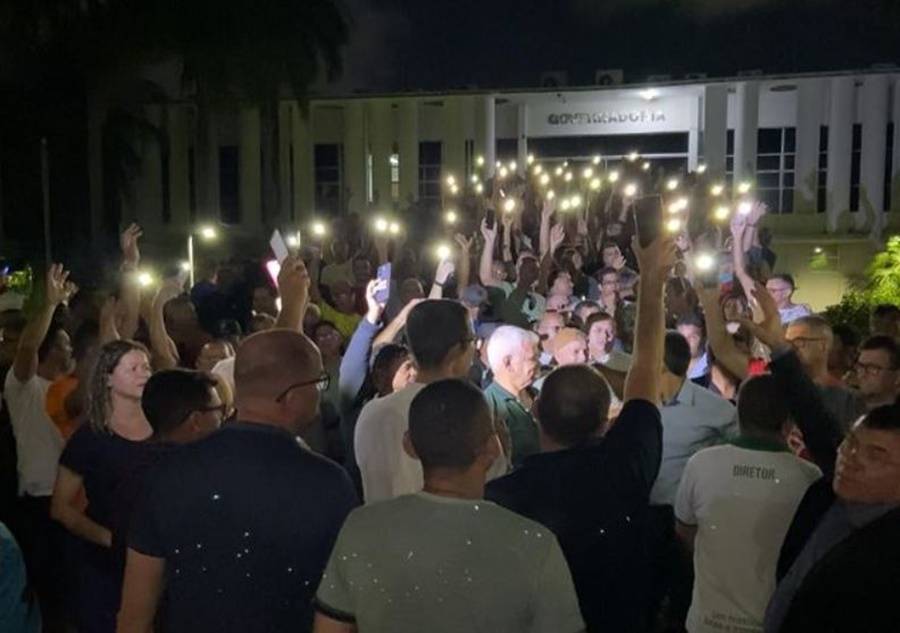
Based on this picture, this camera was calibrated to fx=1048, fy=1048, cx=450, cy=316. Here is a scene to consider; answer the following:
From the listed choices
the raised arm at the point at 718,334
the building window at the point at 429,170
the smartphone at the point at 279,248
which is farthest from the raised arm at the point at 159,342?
the building window at the point at 429,170

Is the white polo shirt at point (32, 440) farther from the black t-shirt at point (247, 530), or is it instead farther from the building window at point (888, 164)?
the building window at point (888, 164)

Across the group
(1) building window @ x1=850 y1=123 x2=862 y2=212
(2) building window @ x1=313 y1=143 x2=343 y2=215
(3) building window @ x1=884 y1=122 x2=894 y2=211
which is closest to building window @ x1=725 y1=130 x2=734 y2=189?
(1) building window @ x1=850 y1=123 x2=862 y2=212

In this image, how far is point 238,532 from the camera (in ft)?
10.1

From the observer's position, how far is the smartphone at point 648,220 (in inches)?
143

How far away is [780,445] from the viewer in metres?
3.97

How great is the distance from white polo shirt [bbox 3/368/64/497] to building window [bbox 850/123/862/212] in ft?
89.5

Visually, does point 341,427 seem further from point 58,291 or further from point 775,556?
point 775,556

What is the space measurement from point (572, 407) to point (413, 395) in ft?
3.11

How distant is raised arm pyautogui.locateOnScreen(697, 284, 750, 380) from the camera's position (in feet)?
16.7

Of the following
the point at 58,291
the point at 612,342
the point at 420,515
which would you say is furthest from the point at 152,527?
the point at 612,342

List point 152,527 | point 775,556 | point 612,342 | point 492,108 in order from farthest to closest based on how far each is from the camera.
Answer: point 492,108 < point 612,342 < point 775,556 < point 152,527

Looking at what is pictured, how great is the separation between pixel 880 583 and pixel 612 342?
15.2 feet

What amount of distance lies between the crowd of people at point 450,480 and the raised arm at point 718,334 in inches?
0.7

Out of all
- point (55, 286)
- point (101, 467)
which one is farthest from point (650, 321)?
point (55, 286)
